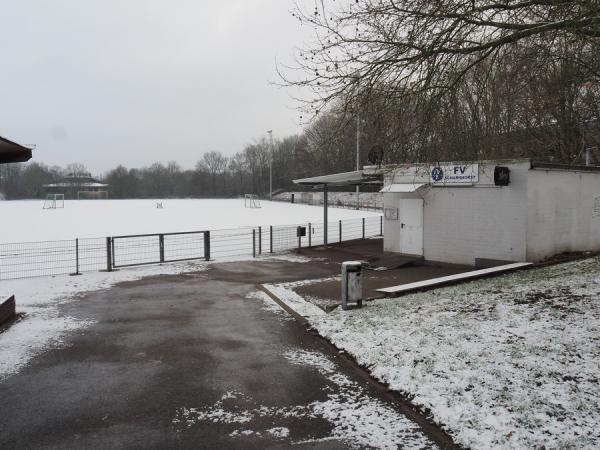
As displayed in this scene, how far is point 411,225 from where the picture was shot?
17484mm

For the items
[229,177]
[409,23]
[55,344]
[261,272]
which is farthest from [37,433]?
[229,177]

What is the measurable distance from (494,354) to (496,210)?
9.44 meters

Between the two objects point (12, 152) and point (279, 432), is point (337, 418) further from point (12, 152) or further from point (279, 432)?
point (12, 152)

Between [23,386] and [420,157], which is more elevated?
[420,157]

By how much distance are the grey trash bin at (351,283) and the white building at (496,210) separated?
5000 mm

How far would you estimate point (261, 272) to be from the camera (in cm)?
1548

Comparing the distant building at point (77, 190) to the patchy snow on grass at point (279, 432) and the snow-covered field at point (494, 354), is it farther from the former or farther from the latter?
the patchy snow on grass at point (279, 432)

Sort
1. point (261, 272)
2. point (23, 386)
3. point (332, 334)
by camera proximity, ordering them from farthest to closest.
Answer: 1. point (261, 272)
2. point (332, 334)
3. point (23, 386)

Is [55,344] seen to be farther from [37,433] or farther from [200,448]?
[200,448]

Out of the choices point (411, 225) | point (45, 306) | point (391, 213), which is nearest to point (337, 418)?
point (45, 306)

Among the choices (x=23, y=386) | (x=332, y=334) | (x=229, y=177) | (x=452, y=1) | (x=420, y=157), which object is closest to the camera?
(x=23, y=386)

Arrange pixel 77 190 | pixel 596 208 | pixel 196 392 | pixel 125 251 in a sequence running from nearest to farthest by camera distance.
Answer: pixel 196 392 → pixel 596 208 → pixel 125 251 → pixel 77 190

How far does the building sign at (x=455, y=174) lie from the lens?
15.0m

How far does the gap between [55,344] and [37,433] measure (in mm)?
3349
